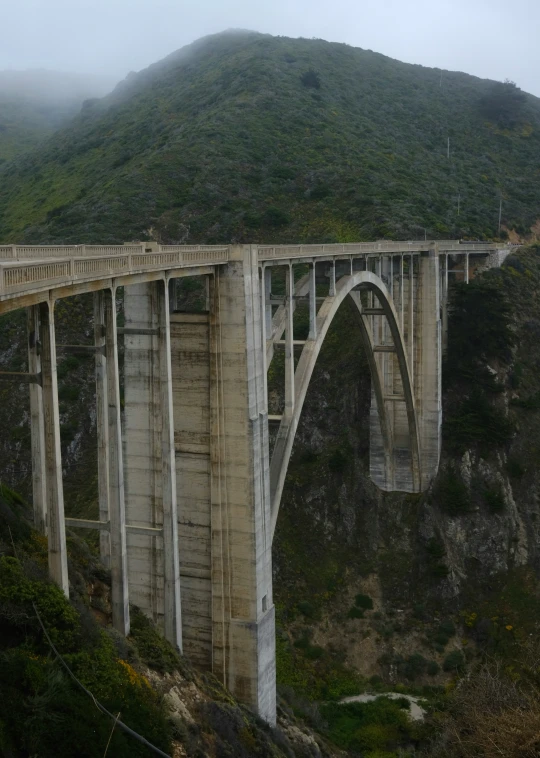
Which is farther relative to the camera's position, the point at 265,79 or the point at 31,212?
the point at 265,79

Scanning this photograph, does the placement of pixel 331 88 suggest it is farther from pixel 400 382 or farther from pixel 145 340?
pixel 145 340

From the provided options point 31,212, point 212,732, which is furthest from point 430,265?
point 31,212

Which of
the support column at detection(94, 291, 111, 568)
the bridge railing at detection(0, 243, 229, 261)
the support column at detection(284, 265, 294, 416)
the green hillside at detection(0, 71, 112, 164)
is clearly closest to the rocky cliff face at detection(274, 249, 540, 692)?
the support column at detection(284, 265, 294, 416)

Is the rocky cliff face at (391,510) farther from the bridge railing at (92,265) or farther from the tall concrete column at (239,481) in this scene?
the bridge railing at (92,265)

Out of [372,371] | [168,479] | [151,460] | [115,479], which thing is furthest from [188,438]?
[372,371]

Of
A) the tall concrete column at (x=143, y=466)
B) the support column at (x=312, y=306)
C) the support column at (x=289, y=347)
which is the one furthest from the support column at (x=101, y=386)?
the support column at (x=312, y=306)

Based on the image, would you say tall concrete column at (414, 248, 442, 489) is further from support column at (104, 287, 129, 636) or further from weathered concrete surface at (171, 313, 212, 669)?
support column at (104, 287, 129, 636)
